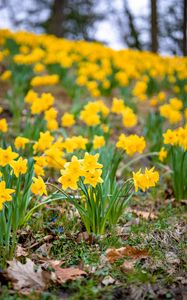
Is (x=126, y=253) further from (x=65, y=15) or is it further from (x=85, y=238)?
(x=65, y=15)

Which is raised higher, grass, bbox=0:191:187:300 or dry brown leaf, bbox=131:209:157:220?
grass, bbox=0:191:187:300

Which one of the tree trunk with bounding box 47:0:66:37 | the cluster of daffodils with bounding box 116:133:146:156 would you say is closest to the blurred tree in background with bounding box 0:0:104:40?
the tree trunk with bounding box 47:0:66:37

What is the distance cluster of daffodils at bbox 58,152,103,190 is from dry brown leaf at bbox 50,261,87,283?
1.49 ft

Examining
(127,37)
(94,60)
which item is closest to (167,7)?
(127,37)

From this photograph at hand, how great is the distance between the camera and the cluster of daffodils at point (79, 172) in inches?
86.9

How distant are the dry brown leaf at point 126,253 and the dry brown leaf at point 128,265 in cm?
6

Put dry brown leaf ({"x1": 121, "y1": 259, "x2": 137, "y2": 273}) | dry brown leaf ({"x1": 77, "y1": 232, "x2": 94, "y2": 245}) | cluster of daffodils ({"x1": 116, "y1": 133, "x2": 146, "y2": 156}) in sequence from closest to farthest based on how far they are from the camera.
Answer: dry brown leaf ({"x1": 121, "y1": 259, "x2": 137, "y2": 273})
dry brown leaf ({"x1": 77, "y1": 232, "x2": 94, "y2": 245})
cluster of daffodils ({"x1": 116, "y1": 133, "x2": 146, "y2": 156})

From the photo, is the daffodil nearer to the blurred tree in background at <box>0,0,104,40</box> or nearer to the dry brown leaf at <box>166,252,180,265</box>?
the dry brown leaf at <box>166,252,180,265</box>

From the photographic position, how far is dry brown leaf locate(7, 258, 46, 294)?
6.24 feet

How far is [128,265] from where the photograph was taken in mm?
2125

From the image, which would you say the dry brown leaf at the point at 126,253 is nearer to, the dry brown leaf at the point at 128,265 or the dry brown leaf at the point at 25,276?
the dry brown leaf at the point at 128,265

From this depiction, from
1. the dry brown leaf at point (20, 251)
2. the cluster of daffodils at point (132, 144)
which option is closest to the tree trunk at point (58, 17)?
the cluster of daffodils at point (132, 144)

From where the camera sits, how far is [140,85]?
5.83 metres

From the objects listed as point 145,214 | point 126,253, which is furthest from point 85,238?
point 145,214
